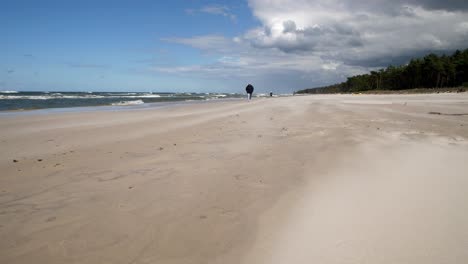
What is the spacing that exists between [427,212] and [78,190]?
146 inches

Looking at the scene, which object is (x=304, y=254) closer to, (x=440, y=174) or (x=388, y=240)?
(x=388, y=240)

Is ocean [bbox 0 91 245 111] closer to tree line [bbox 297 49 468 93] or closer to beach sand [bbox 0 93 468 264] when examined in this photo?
beach sand [bbox 0 93 468 264]

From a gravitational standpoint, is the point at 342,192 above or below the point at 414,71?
below

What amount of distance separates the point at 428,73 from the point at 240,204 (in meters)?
74.8

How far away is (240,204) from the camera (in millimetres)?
3107

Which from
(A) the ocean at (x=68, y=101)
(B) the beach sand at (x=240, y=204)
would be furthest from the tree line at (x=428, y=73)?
(B) the beach sand at (x=240, y=204)

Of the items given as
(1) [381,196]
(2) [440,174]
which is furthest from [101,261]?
(2) [440,174]

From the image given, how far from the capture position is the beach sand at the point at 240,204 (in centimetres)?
224

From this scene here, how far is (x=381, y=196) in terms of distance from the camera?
3154 millimetres

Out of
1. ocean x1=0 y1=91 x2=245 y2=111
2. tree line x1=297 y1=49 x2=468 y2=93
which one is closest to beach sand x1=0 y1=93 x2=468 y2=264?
ocean x1=0 y1=91 x2=245 y2=111

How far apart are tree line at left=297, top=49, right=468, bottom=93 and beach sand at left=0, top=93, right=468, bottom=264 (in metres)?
58.3

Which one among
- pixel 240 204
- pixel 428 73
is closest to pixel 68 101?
pixel 240 204

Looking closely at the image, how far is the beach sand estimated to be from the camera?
2242mm

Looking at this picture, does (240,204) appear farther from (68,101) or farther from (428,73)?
(428,73)
